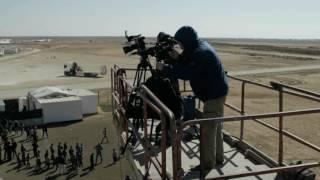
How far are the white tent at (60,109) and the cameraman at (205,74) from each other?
86.6ft

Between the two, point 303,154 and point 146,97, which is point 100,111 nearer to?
point 303,154

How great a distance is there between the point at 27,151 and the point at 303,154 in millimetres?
15117

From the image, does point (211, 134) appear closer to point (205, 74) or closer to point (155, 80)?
point (205, 74)

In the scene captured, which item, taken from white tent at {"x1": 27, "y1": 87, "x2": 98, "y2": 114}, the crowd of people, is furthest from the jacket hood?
white tent at {"x1": 27, "y1": 87, "x2": 98, "y2": 114}

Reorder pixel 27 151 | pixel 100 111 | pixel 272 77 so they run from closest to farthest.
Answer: pixel 27 151, pixel 100 111, pixel 272 77

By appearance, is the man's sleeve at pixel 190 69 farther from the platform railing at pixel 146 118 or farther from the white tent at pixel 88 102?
the white tent at pixel 88 102

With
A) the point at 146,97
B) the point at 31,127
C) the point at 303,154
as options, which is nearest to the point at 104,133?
the point at 31,127

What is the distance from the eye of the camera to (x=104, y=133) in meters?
26.7

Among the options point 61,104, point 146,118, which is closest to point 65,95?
point 61,104

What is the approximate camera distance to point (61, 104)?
3203 cm

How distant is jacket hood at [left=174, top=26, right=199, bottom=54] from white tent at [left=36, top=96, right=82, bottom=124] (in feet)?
87.5

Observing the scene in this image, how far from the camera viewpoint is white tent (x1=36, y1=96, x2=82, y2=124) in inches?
1241

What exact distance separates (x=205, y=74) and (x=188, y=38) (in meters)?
0.57

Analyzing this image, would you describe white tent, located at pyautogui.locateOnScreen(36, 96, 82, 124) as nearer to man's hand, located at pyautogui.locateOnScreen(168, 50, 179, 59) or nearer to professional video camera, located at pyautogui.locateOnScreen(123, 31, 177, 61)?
professional video camera, located at pyautogui.locateOnScreen(123, 31, 177, 61)
